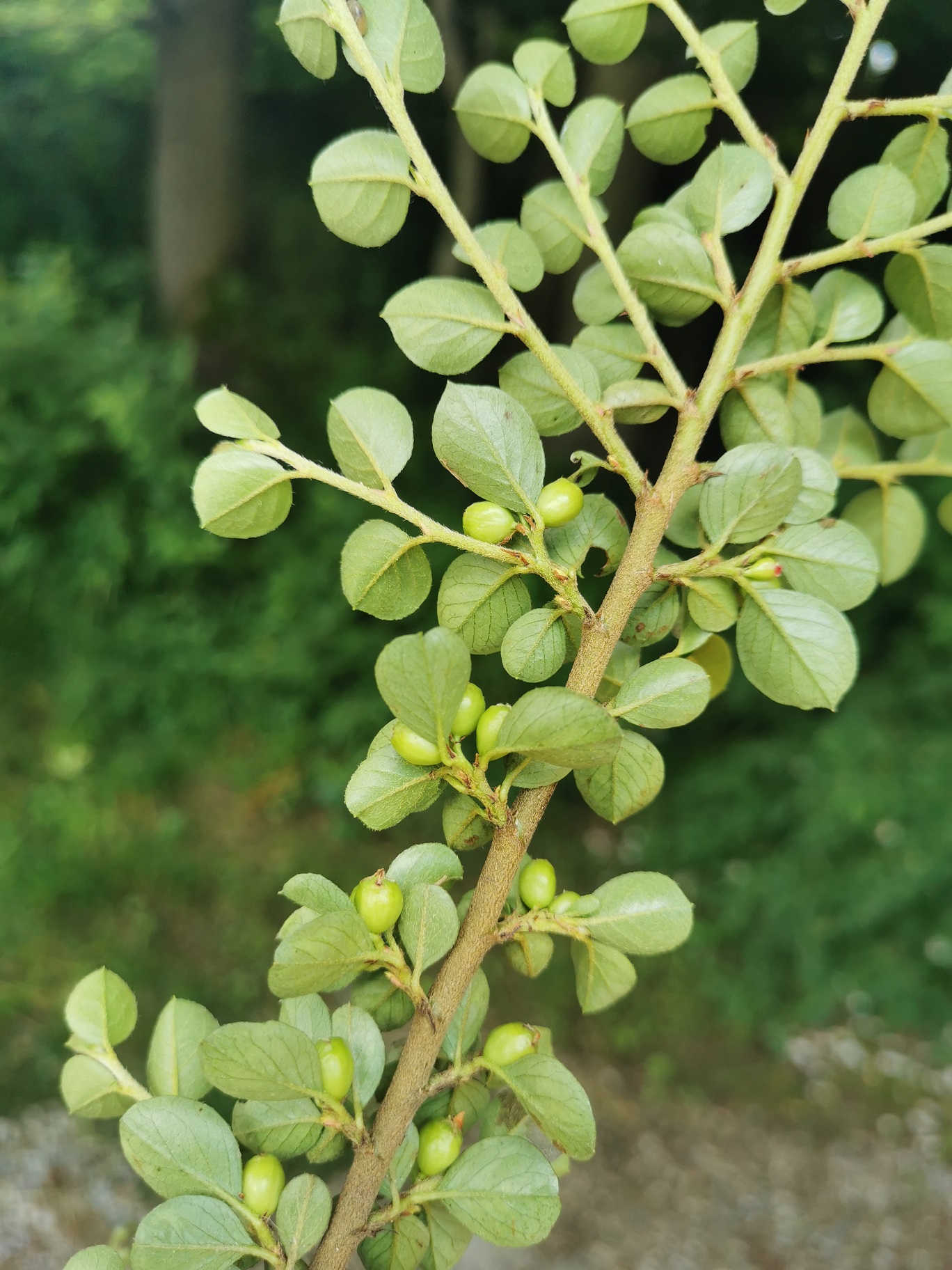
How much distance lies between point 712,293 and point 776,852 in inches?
36.0

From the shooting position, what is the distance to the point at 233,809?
121cm

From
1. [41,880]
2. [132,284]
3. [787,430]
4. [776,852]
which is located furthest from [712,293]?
[132,284]

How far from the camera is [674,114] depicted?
0.93ft

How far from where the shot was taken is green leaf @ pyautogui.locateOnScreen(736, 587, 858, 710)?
0.22 m

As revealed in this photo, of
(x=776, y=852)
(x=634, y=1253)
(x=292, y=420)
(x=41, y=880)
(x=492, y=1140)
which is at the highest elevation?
(x=492, y=1140)

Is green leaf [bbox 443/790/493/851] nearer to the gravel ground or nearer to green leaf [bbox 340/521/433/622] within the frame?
green leaf [bbox 340/521/433/622]

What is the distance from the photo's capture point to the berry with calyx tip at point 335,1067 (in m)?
0.23

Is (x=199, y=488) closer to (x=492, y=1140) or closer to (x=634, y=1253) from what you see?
(x=492, y=1140)

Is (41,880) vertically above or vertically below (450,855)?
below

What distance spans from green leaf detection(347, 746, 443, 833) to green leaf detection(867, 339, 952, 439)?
177mm

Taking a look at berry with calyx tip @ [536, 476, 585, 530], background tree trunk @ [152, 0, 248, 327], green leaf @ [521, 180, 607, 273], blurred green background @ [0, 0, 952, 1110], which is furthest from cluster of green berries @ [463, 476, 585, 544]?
background tree trunk @ [152, 0, 248, 327]

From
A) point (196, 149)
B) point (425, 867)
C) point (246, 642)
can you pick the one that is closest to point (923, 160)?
point (425, 867)

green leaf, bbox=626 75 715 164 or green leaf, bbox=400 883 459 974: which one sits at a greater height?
green leaf, bbox=626 75 715 164

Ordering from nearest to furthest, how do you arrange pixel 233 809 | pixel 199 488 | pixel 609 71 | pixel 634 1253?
pixel 199 488, pixel 634 1253, pixel 609 71, pixel 233 809
